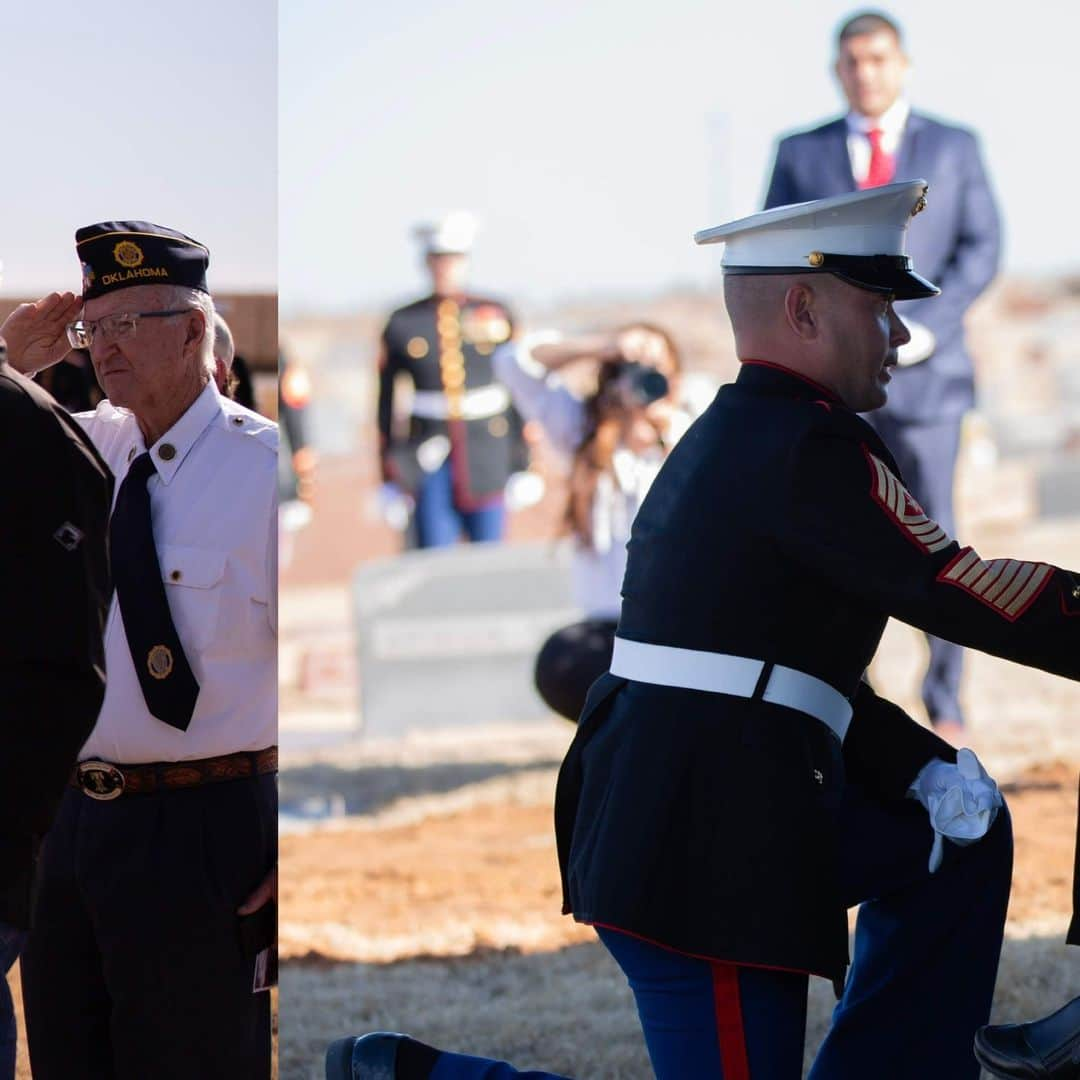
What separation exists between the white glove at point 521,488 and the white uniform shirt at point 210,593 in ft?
25.1

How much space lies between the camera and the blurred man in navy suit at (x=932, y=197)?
6129 mm

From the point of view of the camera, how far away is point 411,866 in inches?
247

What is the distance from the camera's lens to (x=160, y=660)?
2844mm

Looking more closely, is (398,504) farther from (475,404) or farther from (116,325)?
(116,325)

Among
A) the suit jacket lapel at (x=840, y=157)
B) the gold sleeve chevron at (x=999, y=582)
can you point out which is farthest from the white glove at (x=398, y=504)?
the gold sleeve chevron at (x=999, y=582)

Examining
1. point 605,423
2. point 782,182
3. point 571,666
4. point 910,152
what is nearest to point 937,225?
point 910,152

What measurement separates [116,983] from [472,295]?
314 inches

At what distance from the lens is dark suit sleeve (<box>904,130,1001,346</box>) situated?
625cm

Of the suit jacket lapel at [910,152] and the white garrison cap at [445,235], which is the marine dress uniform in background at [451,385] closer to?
the white garrison cap at [445,235]

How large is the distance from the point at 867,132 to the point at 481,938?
2.73 m

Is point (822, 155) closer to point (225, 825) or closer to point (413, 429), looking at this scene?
point (225, 825)

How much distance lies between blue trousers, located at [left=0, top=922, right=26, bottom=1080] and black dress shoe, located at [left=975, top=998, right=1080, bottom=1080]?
49.8 inches

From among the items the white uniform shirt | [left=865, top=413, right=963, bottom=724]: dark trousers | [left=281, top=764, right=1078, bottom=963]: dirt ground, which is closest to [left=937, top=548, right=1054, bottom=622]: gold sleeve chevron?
the white uniform shirt

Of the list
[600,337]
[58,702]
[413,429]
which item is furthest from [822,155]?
[413,429]
